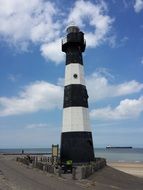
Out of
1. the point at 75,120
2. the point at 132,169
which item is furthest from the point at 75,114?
the point at 132,169

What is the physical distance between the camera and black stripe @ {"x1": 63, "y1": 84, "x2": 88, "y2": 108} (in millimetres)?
30750

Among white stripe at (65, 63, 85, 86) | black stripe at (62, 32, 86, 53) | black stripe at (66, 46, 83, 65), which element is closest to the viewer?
white stripe at (65, 63, 85, 86)

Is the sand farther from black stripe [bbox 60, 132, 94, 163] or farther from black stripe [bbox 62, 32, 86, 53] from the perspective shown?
black stripe [bbox 62, 32, 86, 53]

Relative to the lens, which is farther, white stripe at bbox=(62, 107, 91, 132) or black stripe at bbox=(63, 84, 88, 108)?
black stripe at bbox=(63, 84, 88, 108)

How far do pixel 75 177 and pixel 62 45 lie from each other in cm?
1343

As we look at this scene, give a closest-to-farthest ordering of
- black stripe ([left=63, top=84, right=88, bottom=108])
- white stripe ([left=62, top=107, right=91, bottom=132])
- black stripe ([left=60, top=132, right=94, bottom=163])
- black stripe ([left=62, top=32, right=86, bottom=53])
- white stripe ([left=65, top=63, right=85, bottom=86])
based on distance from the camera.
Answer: black stripe ([left=60, top=132, right=94, bottom=163]) < white stripe ([left=62, top=107, right=91, bottom=132]) < black stripe ([left=63, top=84, right=88, bottom=108]) < white stripe ([left=65, top=63, right=85, bottom=86]) < black stripe ([left=62, top=32, right=86, bottom=53])

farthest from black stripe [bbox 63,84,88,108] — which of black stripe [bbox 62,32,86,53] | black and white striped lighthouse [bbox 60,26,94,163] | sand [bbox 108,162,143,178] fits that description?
sand [bbox 108,162,143,178]

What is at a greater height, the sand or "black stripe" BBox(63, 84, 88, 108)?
"black stripe" BBox(63, 84, 88, 108)

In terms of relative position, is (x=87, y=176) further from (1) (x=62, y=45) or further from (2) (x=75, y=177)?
(1) (x=62, y=45)

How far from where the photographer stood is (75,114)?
30484 mm

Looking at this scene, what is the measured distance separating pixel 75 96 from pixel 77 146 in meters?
4.24

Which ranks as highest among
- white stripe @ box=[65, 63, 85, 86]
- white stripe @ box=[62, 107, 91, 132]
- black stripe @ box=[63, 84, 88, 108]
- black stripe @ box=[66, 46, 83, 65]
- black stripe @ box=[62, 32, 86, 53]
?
black stripe @ box=[62, 32, 86, 53]

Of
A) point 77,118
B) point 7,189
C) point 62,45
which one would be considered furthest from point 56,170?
point 62,45

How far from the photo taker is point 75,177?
947 inches
